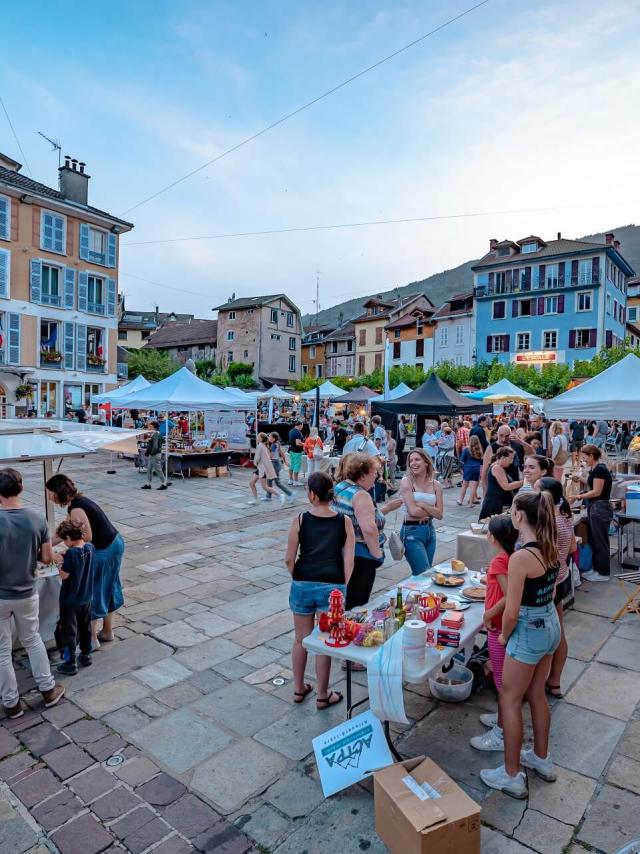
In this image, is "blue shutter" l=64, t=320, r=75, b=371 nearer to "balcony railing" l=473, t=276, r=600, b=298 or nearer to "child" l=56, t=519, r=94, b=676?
"child" l=56, t=519, r=94, b=676

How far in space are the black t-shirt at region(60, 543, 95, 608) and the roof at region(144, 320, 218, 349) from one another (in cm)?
4736

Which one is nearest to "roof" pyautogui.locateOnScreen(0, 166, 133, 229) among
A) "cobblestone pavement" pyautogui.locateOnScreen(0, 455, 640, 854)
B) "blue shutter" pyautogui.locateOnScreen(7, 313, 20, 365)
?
"blue shutter" pyautogui.locateOnScreen(7, 313, 20, 365)

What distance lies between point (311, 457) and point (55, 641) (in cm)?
824

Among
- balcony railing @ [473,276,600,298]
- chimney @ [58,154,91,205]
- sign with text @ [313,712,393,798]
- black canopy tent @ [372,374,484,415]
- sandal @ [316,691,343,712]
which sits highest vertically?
chimney @ [58,154,91,205]

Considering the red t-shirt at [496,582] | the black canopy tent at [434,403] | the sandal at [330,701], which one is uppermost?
the black canopy tent at [434,403]

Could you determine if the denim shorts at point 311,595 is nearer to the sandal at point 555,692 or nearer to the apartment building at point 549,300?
the sandal at point 555,692

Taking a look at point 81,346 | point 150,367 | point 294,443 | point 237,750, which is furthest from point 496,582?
point 150,367

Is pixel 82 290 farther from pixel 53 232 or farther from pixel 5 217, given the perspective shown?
pixel 5 217

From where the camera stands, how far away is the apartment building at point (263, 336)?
46094 mm

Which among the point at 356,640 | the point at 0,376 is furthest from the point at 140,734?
the point at 0,376

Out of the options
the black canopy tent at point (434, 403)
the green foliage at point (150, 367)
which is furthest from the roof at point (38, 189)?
the black canopy tent at point (434, 403)

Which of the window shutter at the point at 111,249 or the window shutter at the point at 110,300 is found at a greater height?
the window shutter at the point at 111,249

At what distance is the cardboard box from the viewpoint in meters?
2.21

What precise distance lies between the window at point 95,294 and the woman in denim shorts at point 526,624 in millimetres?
26745
